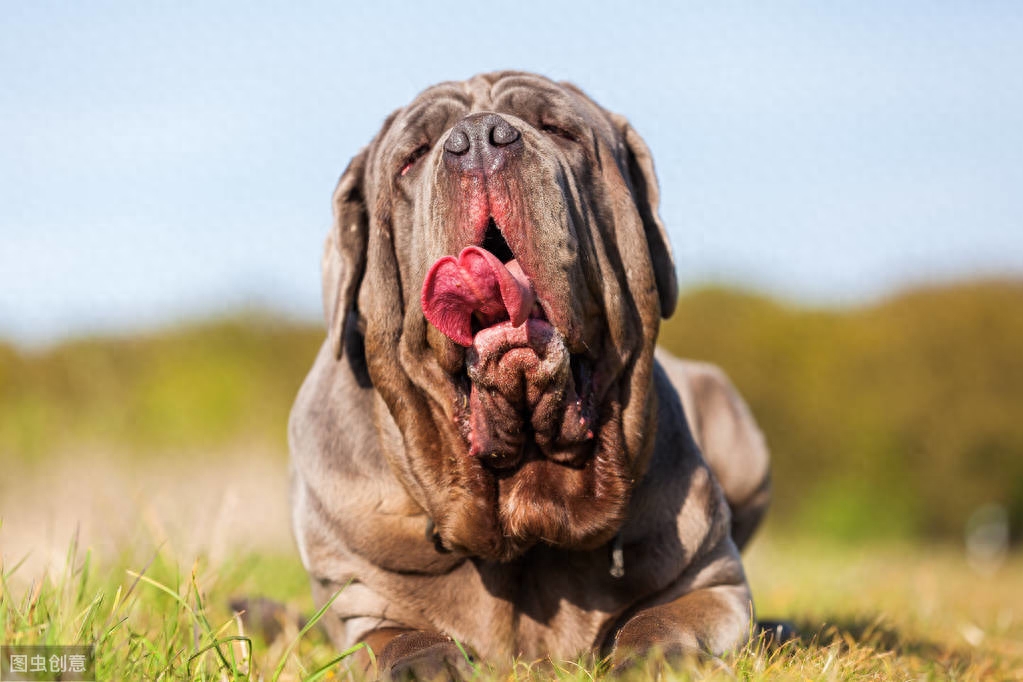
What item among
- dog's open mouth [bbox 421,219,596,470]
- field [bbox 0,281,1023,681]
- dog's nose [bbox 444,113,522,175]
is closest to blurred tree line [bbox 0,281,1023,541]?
field [bbox 0,281,1023,681]

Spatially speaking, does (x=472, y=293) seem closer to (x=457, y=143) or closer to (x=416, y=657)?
(x=457, y=143)

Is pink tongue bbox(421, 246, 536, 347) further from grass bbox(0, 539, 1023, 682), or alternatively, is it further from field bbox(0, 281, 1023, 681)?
field bbox(0, 281, 1023, 681)

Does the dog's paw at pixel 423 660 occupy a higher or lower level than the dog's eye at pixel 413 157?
lower

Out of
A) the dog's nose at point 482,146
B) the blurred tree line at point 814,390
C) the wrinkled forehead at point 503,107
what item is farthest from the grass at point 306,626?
the blurred tree line at point 814,390

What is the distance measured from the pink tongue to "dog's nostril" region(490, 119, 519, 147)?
28 cm

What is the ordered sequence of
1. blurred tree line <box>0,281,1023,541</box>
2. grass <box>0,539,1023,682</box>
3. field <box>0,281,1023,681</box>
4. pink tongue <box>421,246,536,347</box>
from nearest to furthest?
1. grass <box>0,539,1023,682</box>
2. pink tongue <box>421,246,536,347</box>
3. field <box>0,281,1023,681</box>
4. blurred tree line <box>0,281,1023,541</box>

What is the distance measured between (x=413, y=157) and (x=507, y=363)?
2.51 feet

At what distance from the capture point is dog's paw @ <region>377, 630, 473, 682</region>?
264 centimetres

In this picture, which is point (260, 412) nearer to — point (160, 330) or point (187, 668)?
point (160, 330)

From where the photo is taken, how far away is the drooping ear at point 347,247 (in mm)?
3223

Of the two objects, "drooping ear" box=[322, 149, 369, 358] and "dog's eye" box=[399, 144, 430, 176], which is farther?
"drooping ear" box=[322, 149, 369, 358]

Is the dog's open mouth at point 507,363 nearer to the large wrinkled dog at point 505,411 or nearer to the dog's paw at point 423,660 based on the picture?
the large wrinkled dog at point 505,411

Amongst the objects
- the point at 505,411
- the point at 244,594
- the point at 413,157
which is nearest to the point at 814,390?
the point at 244,594

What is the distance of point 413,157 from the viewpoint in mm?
A: 3119
